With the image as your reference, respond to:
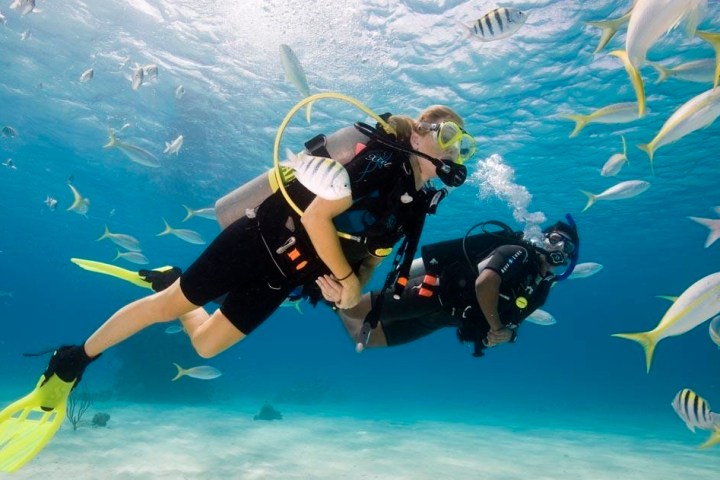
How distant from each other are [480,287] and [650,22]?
11.3 ft

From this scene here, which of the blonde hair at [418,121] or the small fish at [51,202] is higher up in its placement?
the small fish at [51,202]

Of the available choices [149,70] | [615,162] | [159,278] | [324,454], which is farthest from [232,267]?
[324,454]

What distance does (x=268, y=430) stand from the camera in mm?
13703

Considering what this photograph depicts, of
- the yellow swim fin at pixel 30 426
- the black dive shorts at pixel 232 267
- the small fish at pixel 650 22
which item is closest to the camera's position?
the small fish at pixel 650 22

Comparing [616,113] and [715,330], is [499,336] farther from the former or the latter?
[616,113]

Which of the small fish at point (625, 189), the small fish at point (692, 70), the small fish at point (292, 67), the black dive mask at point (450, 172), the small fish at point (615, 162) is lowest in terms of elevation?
the black dive mask at point (450, 172)

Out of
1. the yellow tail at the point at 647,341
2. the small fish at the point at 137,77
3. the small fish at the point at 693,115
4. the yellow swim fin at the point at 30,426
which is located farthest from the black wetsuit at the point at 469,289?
the small fish at the point at 137,77

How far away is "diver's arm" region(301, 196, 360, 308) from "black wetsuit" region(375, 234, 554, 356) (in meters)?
1.98

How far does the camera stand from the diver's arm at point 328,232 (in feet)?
10.5

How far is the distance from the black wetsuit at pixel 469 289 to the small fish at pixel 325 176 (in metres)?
2.99

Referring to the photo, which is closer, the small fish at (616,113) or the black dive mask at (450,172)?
the black dive mask at (450,172)

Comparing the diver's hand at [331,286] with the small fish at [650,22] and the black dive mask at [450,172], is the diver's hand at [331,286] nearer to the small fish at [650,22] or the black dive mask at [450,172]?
the black dive mask at [450,172]

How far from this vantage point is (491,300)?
198 inches

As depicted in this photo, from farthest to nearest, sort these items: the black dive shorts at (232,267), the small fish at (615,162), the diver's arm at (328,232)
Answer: the small fish at (615,162)
the black dive shorts at (232,267)
the diver's arm at (328,232)
